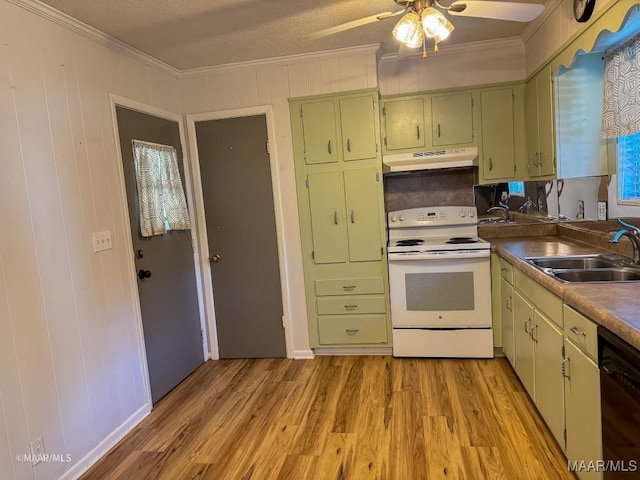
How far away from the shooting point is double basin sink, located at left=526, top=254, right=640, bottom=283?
203 cm

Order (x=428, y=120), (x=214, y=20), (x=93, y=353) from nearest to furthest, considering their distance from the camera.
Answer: (x=93, y=353) < (x=214, y=20) < (x=428, y=120)

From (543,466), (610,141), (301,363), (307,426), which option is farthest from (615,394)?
(301,363)

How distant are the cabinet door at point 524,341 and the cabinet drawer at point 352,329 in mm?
1029

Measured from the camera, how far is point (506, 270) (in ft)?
9.14

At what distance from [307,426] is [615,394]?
1.62m

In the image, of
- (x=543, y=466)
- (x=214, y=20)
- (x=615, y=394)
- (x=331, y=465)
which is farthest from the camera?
(x=214, y=20)

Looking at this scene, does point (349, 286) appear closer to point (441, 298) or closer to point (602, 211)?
point (441, 298)

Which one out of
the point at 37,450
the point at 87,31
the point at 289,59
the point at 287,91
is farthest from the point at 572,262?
the point at 87,31

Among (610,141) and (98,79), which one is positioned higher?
(98,79)

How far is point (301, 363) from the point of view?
11.0ft

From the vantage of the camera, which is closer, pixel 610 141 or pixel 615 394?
pixel 615 394

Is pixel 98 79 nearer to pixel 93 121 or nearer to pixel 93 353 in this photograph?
pixel 93 121

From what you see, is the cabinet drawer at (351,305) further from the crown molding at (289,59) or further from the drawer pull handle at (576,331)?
the crown molding at (289,59)

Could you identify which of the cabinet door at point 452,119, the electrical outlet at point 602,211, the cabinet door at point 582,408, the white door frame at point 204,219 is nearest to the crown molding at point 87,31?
the white door frame at point 204,219
